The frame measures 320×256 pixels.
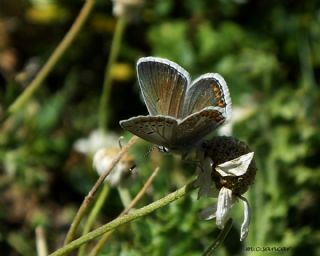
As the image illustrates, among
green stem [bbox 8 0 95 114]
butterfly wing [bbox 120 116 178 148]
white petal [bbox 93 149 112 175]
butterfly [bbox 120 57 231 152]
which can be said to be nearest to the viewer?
butterfly wing [bbox 120 116 178 148]

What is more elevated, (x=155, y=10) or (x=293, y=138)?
(x=155, y=10)

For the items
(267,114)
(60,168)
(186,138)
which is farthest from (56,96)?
(186,138)

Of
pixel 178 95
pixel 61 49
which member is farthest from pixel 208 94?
pixel 61 49

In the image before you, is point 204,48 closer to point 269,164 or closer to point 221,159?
point 269,164

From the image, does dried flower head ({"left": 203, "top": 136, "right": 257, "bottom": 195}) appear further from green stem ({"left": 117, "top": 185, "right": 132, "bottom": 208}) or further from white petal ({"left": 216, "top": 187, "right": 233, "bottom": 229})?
green stem ({"left": 117, "top": 185, "right": 132, "bottom": 208})

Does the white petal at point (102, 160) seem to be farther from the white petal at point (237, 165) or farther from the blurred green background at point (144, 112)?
the white petal at point (237, 165)

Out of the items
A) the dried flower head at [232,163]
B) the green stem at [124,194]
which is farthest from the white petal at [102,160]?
the dried flower head at [232,163]

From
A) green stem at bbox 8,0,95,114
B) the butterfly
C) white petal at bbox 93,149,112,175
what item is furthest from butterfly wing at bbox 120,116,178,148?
green stem at bbox 8,0,95,114
